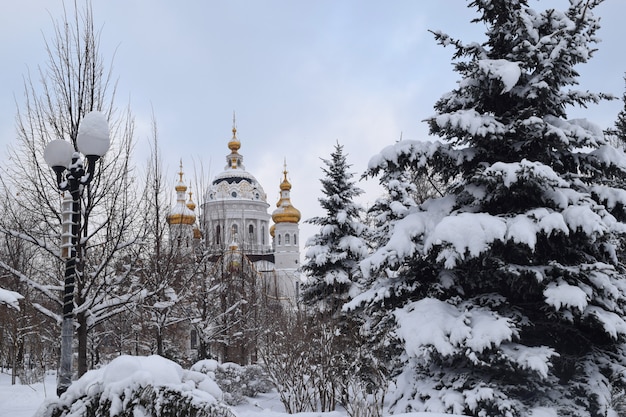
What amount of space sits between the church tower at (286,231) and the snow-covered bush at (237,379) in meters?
36.8

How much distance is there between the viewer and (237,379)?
47.6ft

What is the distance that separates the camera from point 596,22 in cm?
779

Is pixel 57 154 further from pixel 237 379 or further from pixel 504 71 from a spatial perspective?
pixel 237 379

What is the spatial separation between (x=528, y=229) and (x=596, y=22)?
367cm

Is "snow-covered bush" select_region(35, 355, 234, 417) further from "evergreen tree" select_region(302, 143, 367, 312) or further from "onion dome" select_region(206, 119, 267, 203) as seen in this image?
"onion dome" select_region(206, 119, 267, 203)

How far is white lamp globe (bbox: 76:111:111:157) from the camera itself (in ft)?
20.3

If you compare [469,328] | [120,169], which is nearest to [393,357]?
[469,328]

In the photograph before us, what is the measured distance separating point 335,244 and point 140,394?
38.8 feet

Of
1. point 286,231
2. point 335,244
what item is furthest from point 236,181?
point 335,244

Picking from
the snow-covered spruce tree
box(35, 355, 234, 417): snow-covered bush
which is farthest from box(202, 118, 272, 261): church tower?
box(35, 355, 234, 417): snow-covered bush

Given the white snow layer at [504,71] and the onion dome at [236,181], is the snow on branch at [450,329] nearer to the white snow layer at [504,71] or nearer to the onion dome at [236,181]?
the white snow layer at [504,71]

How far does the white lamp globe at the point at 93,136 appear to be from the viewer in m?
6.18

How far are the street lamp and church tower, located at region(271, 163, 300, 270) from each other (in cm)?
4594

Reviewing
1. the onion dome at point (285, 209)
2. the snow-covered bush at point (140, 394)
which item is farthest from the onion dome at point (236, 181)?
the snow-covered bush at point (140, 394)
